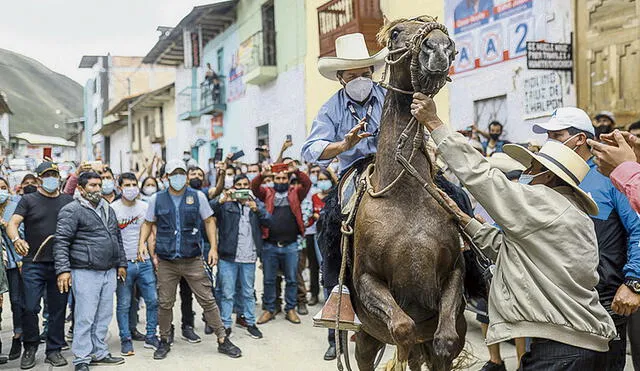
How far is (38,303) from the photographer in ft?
24.8

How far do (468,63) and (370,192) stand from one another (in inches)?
374

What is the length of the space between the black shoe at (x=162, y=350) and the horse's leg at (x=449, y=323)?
4.82 metres

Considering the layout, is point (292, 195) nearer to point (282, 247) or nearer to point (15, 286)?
point (282, 247)

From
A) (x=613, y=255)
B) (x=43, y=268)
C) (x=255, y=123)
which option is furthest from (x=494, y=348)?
(x=255, y=123)

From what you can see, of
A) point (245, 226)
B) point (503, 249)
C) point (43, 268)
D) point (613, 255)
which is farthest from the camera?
point (245, 226)

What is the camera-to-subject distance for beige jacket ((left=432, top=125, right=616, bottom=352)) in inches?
122

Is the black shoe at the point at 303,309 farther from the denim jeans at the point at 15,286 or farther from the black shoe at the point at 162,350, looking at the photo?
the denim jeans at the point at 15,286

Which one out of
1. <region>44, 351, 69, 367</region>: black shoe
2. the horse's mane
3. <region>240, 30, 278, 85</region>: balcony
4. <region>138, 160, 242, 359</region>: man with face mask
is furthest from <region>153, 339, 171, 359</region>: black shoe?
<region>240, 30, 278, 85</region>: balcony

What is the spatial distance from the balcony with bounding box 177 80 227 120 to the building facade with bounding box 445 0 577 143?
14.8m

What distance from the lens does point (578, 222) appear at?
10.3 ft

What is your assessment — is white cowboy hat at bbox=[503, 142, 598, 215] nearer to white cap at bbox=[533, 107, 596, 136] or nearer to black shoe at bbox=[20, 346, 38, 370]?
white cap at bbox=[533, 107, 596, 136]

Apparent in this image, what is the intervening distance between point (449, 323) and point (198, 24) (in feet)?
80.3

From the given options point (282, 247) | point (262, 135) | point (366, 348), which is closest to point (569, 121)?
point (366, 348)

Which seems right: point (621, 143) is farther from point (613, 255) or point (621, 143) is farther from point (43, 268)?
point (43, 268)
